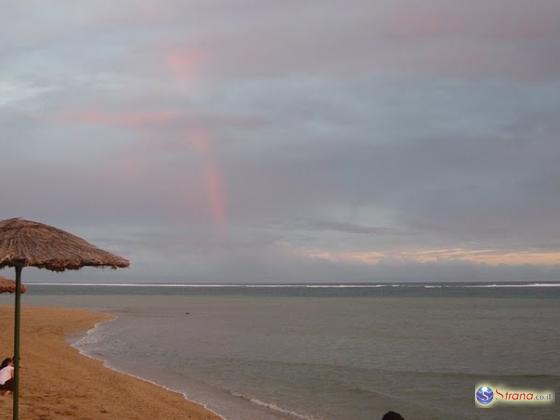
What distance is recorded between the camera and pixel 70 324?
141 ft

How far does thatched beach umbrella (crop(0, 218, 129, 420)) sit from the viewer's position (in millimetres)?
8438

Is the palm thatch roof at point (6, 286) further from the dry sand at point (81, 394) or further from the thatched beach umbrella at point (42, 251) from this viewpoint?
the thatched beach umbrella at point (42, 251)

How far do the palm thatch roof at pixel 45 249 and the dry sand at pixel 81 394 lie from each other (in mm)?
4974

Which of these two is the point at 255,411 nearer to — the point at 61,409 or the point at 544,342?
the point at 61,409

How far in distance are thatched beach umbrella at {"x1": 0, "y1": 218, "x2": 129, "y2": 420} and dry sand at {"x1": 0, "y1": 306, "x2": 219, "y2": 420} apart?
15.3 ft

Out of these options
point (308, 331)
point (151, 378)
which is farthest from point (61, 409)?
point (308, 331)

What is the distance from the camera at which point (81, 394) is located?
1599cm

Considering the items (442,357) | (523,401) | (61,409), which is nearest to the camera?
(61,409)

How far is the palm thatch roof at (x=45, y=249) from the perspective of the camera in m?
8.43

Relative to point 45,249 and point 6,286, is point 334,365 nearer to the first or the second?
point 6,286

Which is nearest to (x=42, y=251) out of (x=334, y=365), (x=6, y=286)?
(x=6, y=286)

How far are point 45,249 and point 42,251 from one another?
8cm

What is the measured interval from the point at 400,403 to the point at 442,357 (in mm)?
12086

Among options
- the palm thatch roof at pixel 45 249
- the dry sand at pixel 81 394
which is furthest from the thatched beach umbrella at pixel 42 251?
the dry sand at pixel 81 394
